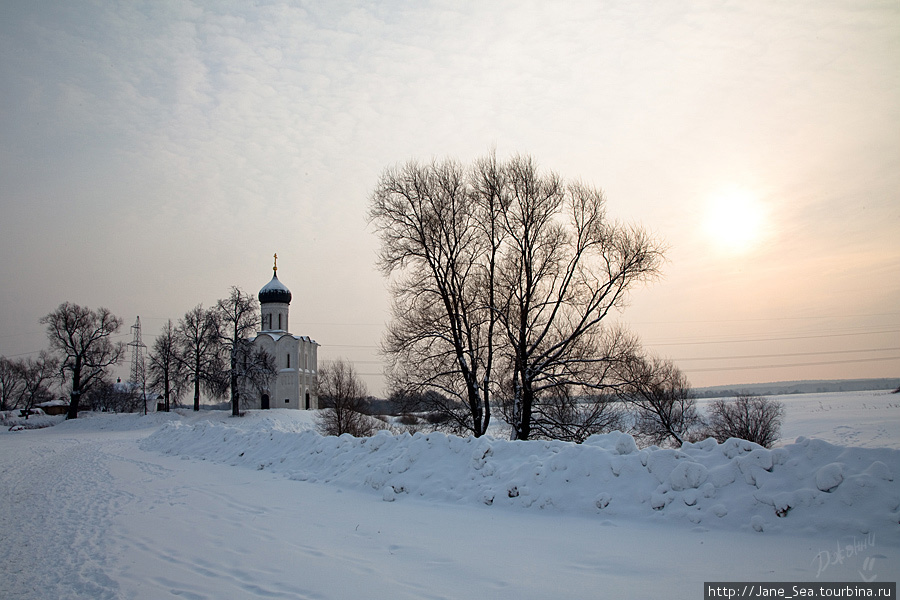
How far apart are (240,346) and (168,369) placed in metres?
6.46

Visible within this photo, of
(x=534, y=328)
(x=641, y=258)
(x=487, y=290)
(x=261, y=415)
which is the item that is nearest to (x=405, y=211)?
(x=487, y=290)

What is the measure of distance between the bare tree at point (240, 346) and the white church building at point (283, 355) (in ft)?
26.4

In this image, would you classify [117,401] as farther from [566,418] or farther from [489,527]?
[489,527]

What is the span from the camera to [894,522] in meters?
4.66

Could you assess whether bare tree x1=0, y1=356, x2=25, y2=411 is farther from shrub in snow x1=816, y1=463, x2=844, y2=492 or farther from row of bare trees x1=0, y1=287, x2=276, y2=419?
shrub in snow x1=816, y1=463, x2=844, y2=492

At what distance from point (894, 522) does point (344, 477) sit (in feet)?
23.8

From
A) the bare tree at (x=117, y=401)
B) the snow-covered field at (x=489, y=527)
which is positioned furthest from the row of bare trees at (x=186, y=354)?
the snow-covered field at (x=489, y=527)

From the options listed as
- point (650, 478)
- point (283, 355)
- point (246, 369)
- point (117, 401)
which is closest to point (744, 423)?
point (650, 478)

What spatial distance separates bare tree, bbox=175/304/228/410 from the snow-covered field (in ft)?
112

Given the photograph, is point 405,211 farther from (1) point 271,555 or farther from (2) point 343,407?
(2) point 343,407

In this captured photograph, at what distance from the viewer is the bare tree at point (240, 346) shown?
41.1m

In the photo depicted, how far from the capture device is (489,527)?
5.95 metres

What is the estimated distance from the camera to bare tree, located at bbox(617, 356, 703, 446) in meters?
14.1

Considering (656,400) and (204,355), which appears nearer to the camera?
(656,400)
